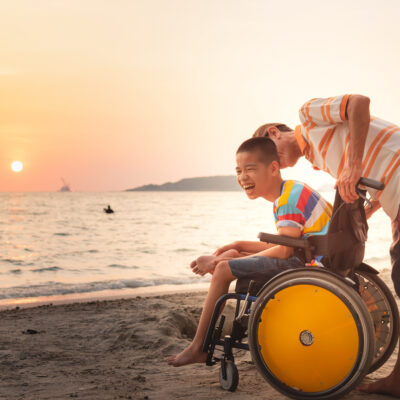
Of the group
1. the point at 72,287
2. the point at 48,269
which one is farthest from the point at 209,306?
the point at 48,269

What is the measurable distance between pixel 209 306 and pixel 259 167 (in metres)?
0.86

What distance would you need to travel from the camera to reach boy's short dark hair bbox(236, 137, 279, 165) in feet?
9.20

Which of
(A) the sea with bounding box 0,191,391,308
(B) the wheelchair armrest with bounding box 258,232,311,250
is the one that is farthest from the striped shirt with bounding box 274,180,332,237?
(A) the sea with bounding box 0,191,391,308

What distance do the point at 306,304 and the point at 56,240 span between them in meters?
17.7

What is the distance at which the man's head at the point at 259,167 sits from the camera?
2.81m

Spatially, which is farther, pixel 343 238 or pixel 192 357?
pixel 192 357

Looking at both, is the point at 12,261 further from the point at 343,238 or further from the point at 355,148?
the point at 355,148

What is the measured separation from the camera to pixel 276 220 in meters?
2.69

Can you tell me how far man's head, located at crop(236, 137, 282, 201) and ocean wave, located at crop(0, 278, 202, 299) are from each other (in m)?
6.03

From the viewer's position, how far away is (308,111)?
2.50 meters

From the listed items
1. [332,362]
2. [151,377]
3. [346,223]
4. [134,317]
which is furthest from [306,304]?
[134,317]

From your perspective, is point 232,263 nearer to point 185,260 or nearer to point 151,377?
point 151,377

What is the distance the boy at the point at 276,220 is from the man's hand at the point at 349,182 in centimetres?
33

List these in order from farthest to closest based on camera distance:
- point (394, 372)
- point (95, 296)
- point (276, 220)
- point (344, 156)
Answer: point (95, 296)
point (276, 220)
point (394, 372)
point (344, 156)
